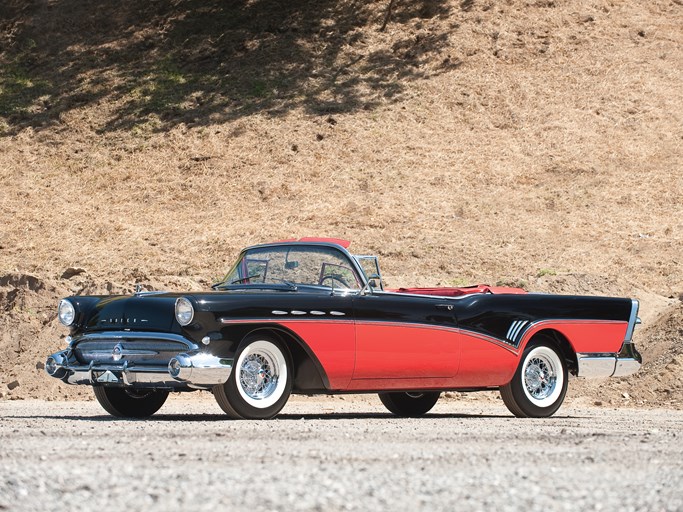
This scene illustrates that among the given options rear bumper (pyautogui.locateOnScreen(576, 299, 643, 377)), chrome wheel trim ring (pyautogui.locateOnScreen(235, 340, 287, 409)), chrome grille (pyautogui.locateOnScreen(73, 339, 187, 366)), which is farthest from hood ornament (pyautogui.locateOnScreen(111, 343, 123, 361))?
rear bumper (pyautogui.locateOnScreen(576, 299, 643, 377))

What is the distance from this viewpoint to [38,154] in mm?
33250

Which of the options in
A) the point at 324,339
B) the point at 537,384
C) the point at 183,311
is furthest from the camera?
the point at 537,384

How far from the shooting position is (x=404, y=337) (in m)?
10.8

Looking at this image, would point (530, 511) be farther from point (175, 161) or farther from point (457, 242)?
point (175, 161)

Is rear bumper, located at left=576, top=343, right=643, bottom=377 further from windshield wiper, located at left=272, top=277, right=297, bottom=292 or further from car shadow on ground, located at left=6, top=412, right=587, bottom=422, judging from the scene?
windshield wiper, located at left=272, top=277, right=297, bottom=292

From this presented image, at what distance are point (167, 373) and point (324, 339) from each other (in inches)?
57.0

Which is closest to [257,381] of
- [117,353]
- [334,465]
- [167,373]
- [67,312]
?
[167,373]

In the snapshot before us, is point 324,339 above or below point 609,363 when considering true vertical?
above

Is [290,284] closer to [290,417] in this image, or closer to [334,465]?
[290,417]

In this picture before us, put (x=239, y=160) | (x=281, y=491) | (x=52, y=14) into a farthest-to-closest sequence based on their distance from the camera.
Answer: (x=52, y=14) < (x=239, y=160) < (x=281, y=491)

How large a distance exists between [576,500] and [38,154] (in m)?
29.7

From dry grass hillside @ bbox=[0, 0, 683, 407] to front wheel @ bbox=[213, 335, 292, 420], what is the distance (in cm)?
985

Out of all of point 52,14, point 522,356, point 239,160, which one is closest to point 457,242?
point 239,160

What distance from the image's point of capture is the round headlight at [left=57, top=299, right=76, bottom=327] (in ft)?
35.7
